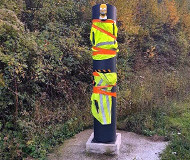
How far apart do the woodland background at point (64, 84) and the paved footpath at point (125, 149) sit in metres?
0.17

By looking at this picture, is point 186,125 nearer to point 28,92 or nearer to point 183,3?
point 28,92

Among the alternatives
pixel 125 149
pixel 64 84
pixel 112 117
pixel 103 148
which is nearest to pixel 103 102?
pixel 112 117

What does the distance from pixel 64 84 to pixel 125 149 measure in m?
1.98

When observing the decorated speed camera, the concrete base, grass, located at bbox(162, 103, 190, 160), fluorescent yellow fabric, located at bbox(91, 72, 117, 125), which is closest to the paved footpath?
the concrete base

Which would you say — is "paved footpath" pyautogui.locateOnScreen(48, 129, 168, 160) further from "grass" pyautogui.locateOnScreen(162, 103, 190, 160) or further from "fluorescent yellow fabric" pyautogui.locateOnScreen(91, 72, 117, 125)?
"fluorescent yellow fabric" pyautogui.locateOnScreen(91, 72, 117, 125)

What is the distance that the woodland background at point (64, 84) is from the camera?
12.7 feet

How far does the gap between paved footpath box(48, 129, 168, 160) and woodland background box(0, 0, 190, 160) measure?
167 mm

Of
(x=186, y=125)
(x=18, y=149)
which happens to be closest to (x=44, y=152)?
(x=18, y=149)

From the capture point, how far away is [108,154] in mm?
3611

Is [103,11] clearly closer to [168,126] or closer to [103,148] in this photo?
[103,148]

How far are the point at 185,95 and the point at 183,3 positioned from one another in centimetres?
643

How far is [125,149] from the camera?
3840 mm

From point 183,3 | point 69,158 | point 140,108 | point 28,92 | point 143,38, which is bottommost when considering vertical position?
point 69,158

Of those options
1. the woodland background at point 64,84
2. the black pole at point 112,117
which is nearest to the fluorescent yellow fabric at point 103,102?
the black pole at point 112,117
